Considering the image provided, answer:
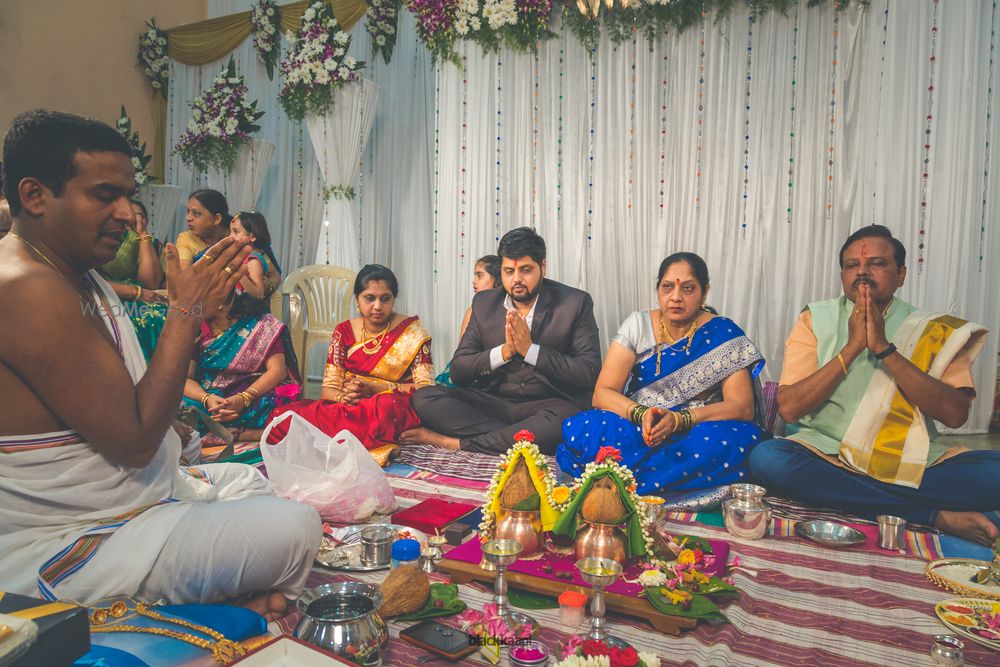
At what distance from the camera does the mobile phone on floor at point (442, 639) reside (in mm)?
1707

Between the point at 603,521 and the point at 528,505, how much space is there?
27cm

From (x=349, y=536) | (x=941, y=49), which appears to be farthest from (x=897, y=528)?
(x=941, y=49)

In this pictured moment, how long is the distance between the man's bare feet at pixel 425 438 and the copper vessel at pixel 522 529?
1952mm

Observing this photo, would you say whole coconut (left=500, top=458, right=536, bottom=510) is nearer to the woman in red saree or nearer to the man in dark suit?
the man in dark suit

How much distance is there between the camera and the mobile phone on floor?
1707 mm

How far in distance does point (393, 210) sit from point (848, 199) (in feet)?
13.8

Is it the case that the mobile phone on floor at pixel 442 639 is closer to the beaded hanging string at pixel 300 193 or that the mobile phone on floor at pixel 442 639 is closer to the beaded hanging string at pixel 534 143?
the beaded hanging string at pixel 534 143

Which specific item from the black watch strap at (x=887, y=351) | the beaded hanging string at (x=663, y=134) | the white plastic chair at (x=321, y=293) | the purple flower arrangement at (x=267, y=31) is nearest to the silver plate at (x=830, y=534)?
the black watch strap at (x=887, y=351)

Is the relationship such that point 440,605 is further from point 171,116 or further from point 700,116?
point 171,116

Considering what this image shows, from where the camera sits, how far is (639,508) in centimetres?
207

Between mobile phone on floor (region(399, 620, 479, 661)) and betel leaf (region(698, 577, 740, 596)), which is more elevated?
betel leaf (region(698, 577, 740, 596))

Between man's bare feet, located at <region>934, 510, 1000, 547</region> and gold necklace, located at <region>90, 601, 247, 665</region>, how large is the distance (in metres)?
2.82

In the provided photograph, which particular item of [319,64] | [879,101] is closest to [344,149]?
[319,64]

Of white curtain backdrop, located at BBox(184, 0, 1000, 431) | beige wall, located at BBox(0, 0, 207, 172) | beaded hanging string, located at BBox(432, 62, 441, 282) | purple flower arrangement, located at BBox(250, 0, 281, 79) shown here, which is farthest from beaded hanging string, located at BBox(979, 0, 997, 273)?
beige wall, located at BBox(0, 0, 207, 172)
